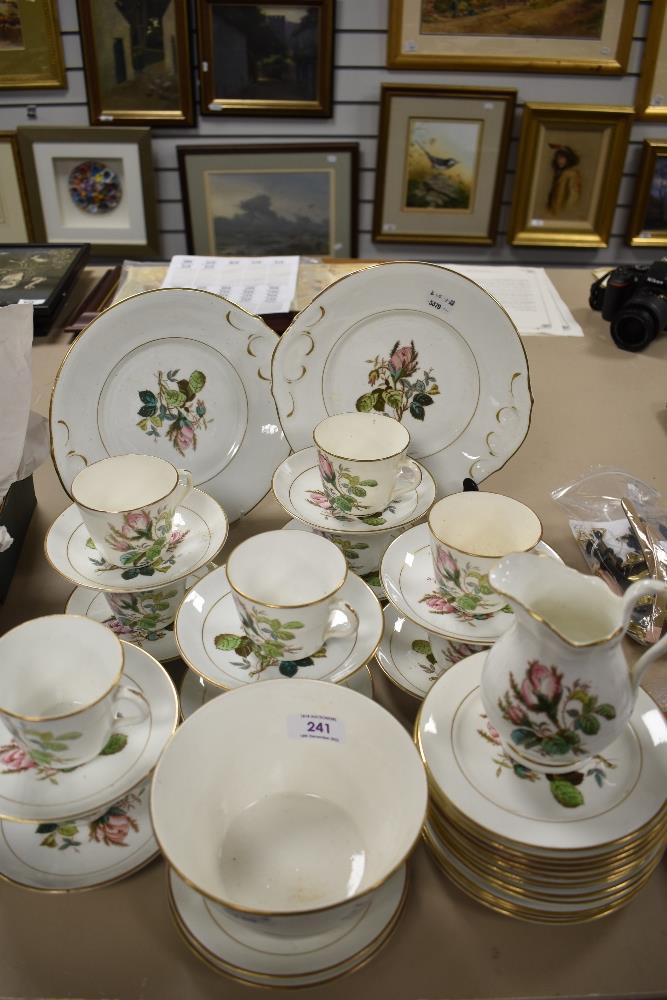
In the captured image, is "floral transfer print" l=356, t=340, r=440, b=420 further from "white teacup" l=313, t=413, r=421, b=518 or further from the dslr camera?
the dslr camera

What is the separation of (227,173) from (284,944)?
2.41 meters

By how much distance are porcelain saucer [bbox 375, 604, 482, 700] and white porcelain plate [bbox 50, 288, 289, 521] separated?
289mm

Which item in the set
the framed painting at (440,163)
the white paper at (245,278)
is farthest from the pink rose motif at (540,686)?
the framed painting at (440,163)

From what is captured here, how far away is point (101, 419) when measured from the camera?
3.19 ft

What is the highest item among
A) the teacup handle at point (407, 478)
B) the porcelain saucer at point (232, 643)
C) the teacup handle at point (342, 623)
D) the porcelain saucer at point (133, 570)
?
the teacup handle at point (407, 478)

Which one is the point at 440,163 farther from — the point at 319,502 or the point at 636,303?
the point at 319,502

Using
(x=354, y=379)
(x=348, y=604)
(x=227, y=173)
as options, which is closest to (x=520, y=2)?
(x=227, y=173)

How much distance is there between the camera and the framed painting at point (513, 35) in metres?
2.27

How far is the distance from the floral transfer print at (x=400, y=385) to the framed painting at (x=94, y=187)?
1789 millimetres

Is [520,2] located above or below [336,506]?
above

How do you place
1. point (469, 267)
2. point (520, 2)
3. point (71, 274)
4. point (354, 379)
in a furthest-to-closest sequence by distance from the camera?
point (520, 2) < point (469, 267) < point (71, 274) < point (354, 379)

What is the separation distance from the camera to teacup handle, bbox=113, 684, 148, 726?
0.69m

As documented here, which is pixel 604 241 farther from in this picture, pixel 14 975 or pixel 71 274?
pixel 14 975

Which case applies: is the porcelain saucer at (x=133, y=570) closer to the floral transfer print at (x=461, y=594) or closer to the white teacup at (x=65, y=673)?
the white teacup at (x=65, y=673)
